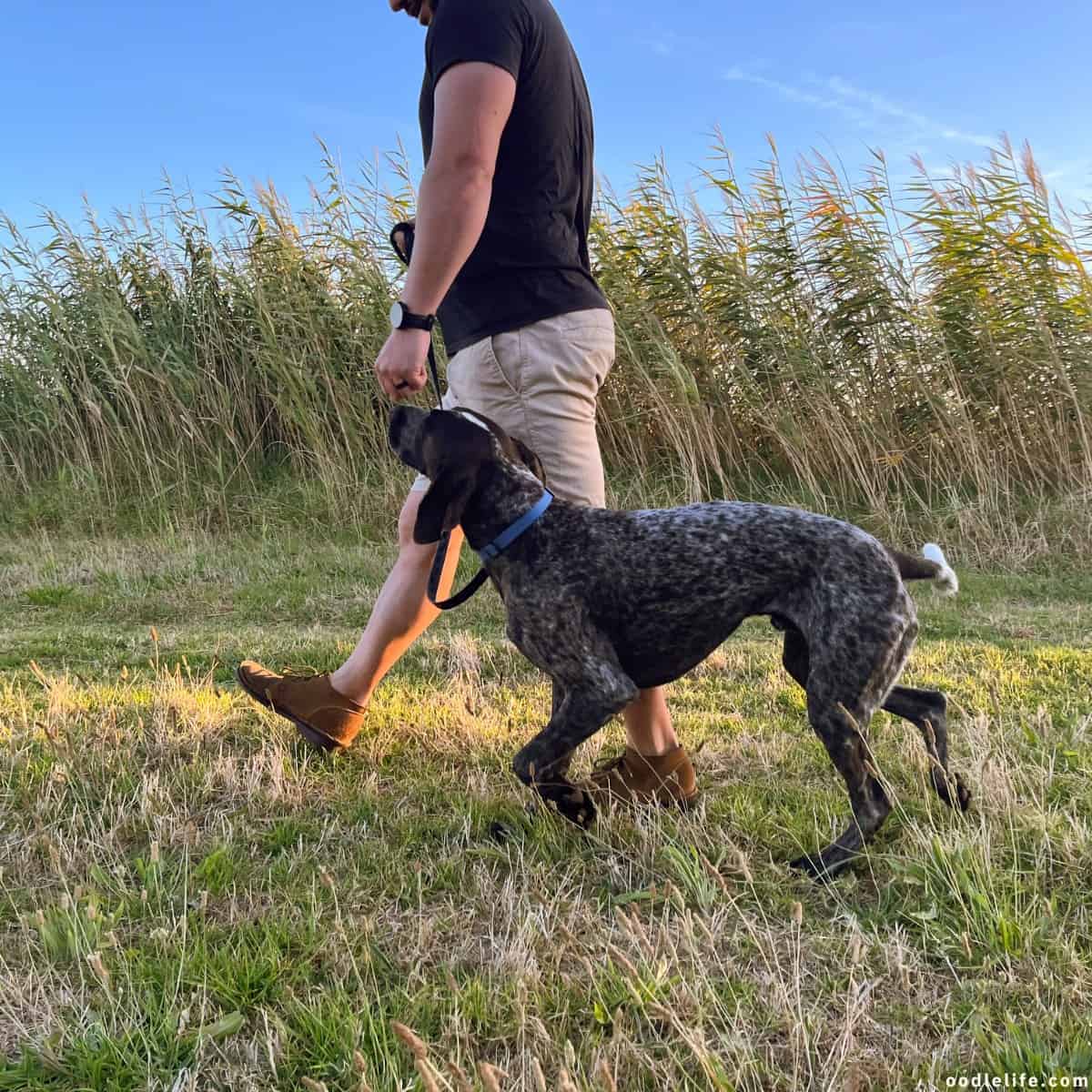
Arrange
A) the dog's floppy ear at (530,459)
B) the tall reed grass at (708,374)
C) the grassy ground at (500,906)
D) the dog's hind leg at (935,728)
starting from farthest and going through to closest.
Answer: the tall reed grass at (708,374)
the dog's floppy ear at (530,459)
the dog's hind leg at (935,728)
the grassy ground at (500,906)

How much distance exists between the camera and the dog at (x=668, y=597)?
235 cm

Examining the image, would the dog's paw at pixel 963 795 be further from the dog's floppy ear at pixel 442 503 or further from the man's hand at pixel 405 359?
the man's hand at pixel 405 359

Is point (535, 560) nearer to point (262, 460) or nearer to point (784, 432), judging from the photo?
point (784, 432)

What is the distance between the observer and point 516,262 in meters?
2.73

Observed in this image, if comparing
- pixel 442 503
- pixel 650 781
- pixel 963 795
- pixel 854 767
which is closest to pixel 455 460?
pixel 442 503

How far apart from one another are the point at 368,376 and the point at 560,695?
5882 mm

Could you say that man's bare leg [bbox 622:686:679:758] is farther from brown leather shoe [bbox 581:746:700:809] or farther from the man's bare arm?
the man's bare arm

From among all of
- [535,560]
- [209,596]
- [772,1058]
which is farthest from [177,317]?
[772,1058]

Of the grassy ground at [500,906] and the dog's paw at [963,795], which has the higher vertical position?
the grassy ground at [500,906]

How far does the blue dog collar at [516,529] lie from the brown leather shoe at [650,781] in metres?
0.77

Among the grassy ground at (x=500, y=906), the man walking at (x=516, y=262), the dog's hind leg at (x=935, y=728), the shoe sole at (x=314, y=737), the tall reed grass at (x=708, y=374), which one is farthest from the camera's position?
the tall reed grass at (x=708, y=374)

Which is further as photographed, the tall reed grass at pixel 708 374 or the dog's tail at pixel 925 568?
the tall reed grass at pixel 708 374

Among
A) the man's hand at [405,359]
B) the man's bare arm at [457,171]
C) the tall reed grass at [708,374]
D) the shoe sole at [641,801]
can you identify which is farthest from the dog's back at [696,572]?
the tall reed grass at [708,374]

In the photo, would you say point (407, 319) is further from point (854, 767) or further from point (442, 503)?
point (854, 767)
